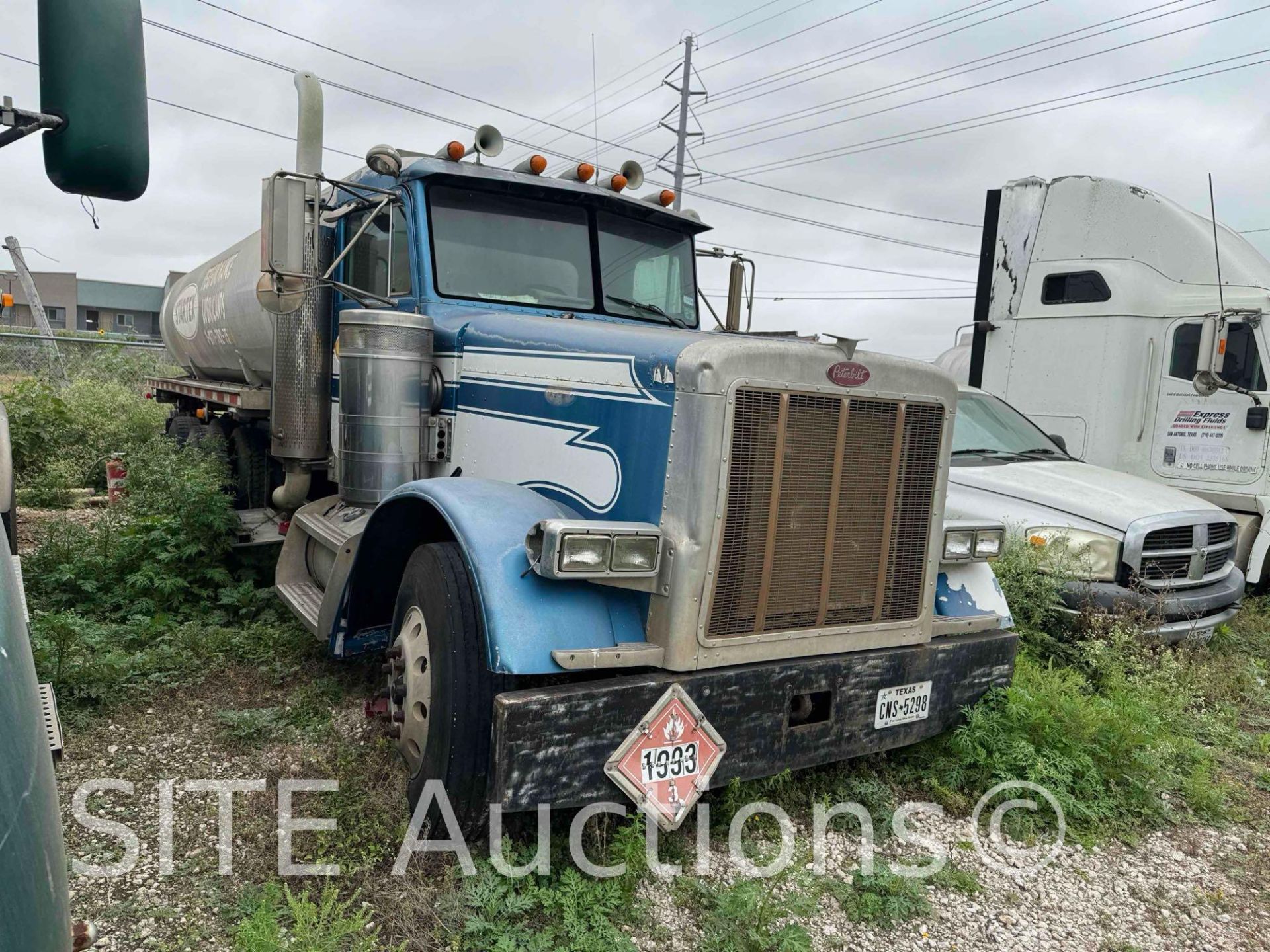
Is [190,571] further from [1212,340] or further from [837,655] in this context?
[1212,340]

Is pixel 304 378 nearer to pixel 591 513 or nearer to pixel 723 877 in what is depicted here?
pixel 591 513

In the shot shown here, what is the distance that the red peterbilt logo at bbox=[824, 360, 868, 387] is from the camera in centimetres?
311

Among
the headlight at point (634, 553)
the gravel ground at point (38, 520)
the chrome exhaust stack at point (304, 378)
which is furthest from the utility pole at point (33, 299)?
the headlight at point (634, 553)

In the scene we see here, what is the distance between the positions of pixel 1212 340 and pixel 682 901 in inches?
274

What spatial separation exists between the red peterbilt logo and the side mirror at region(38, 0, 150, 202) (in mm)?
2091

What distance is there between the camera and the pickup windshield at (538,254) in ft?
14.6

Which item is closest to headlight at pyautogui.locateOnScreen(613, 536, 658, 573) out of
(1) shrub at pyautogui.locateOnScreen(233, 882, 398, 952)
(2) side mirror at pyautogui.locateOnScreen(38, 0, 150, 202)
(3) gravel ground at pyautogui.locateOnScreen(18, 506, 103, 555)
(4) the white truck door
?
(1) shrub at pyautogui.locateOnScreen(233, 882, 398, 952)

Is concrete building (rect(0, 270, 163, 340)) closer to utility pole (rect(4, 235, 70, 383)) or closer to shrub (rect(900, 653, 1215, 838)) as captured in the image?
utility pole (rect(4, 235, 70, 383))

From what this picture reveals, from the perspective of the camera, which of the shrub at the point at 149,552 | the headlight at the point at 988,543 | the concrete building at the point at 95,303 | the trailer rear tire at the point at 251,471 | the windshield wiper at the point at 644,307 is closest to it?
the headlight at the point at 988,543

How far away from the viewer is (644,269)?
4.96 m

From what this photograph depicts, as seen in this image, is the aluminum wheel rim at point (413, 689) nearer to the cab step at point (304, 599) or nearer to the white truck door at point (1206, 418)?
the cab step at point (304, 599)

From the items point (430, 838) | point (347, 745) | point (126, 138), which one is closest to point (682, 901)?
point (430, 838)

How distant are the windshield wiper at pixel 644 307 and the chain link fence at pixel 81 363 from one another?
40.7 feet

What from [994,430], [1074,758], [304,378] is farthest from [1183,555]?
[304,378]
